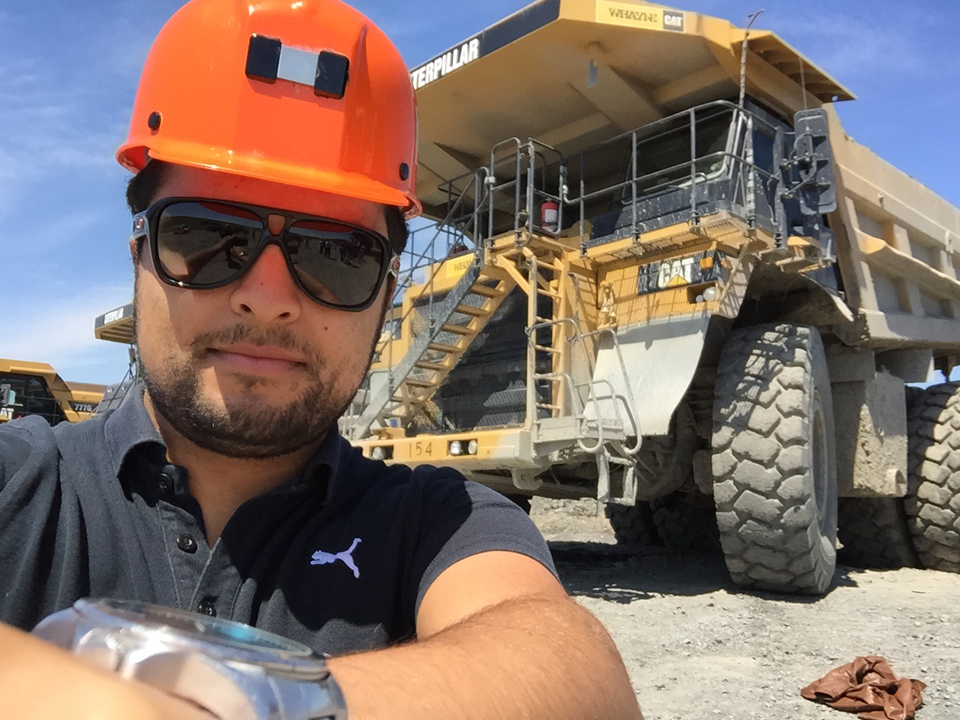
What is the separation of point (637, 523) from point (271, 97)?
7.84 m

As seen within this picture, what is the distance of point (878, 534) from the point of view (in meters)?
6.38

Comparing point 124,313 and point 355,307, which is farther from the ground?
point 124,313

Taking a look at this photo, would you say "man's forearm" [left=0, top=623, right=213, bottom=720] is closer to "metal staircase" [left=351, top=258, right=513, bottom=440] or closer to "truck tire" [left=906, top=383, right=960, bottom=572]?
"metal staircase" [left=351, top=258, right=513, bottom=440]

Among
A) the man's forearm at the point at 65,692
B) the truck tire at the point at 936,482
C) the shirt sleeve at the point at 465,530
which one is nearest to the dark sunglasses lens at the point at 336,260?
the shirt sleeve at the point at 465,530

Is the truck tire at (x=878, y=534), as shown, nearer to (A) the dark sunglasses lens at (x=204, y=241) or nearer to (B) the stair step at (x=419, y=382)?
(B) the stair step at (x=419, y=382)

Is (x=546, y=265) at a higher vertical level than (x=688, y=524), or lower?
higher

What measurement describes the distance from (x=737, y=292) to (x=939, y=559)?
3.09m

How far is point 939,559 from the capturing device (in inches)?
243

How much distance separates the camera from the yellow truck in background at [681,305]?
4770 mm

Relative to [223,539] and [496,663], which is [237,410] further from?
[496,663]

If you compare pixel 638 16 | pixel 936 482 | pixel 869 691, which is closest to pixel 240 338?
pixel 869 691

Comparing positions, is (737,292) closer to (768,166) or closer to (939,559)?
(768,166)

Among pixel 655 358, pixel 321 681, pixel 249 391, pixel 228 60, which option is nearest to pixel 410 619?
pixel 249 391

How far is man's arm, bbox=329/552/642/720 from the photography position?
700 mm
